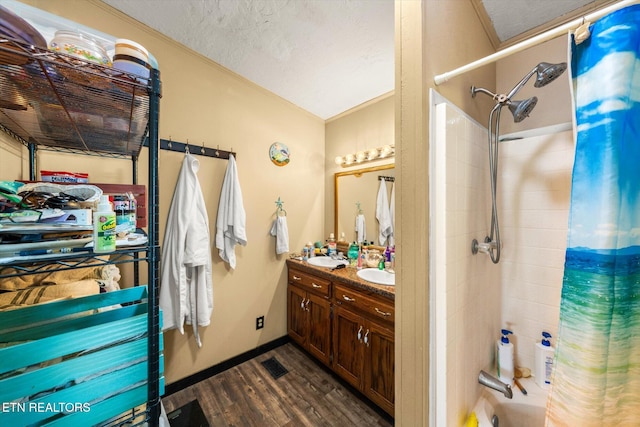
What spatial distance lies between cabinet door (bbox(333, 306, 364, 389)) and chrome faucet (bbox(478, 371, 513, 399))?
2.32ft

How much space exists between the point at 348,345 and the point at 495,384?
0.91m

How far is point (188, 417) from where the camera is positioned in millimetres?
1324

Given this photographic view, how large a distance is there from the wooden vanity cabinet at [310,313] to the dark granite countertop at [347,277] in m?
0.06

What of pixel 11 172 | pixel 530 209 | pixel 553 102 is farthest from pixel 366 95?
pixel 11 172

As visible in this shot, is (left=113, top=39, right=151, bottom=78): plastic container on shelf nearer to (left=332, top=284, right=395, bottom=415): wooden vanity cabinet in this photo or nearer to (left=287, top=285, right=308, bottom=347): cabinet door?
(left=332, top=284, right=395, bottom=415): wooden vanity cabinet

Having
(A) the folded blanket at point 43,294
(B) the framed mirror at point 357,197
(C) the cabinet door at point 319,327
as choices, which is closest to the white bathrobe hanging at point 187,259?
(A) the folded blanket at point 43,294

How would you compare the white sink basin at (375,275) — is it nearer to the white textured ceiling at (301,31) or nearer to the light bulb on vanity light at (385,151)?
the light bulb on vanity light at (385,151)

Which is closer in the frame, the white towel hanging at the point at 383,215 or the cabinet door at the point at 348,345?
the cabinet door at the point at 348,345

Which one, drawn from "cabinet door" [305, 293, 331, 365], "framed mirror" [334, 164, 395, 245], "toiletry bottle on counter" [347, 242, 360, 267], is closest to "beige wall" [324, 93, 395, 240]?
"framed mirror" [334, 164, 395, 245]

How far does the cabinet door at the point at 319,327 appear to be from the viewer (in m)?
1.84

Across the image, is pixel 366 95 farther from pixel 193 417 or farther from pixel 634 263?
pixel 193 417

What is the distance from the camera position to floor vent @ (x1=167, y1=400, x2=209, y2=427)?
4.19 ft

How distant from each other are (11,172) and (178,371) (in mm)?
1610

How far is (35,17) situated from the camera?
0.66 metres
